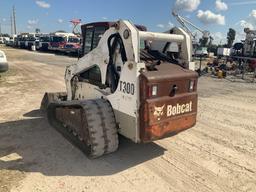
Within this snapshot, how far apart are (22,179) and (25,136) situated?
1.95m

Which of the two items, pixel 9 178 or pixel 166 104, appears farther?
pixel 166 104

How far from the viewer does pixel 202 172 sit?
4582 mm

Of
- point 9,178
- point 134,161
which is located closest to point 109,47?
point 134,161

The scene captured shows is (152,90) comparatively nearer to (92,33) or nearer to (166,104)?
(166,104)

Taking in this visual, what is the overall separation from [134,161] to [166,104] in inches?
46.6

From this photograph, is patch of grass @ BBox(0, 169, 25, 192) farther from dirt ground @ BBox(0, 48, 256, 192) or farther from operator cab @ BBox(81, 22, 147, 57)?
operator cab @ BBox(81, 22, 147, 57)

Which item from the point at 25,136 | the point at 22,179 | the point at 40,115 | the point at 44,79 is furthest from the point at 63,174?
the point at 44,79

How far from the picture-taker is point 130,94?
4547mm

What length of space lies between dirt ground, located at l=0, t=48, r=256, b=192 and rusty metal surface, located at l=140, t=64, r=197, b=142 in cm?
61

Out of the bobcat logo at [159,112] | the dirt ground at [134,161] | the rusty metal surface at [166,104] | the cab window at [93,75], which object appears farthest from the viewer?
the cab window at [93,75]

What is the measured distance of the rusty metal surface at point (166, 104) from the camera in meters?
4.42

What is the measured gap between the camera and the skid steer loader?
177 inches

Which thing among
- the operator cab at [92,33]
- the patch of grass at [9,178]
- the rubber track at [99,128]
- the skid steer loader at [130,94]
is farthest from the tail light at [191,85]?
the patch of grass at [9,178]

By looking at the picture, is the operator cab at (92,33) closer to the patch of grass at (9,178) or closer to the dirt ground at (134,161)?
the dirt ground at (134,161)
